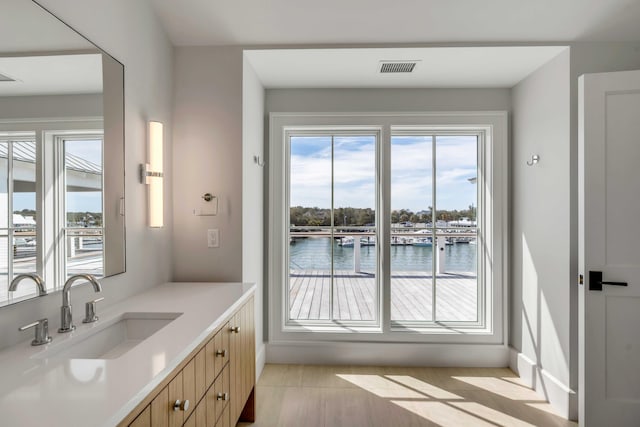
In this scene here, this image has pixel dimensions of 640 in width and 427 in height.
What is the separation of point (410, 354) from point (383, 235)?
1.11m

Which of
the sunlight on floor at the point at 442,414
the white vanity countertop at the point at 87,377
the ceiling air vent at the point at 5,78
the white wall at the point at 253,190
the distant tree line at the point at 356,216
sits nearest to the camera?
the white vanity countertop at the point at 87,377

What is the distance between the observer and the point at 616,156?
81.0 inches

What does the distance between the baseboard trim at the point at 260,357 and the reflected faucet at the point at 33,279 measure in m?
1.81

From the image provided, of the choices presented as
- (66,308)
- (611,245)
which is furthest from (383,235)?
(66,308)

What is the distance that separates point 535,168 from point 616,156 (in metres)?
0.64

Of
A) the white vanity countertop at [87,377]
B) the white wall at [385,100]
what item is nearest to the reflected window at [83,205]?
the white vanity countertop at [87,377]

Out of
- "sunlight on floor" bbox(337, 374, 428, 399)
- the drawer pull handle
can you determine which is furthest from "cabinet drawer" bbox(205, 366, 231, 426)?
"sunlight on floor" bbox(337, 374, 428, 399)

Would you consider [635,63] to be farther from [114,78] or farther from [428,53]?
[114,78]

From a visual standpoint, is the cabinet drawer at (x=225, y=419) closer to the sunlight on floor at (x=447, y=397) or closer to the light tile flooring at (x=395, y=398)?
the light tile flooring at (x=395, y=398)

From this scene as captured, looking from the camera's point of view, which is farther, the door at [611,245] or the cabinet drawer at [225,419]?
the door at [611,245]

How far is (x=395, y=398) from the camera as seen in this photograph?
2531 millimetres

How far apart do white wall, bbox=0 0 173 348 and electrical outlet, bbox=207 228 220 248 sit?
10.9 inches

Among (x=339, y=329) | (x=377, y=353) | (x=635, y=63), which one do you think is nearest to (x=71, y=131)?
(x=339, y=329)

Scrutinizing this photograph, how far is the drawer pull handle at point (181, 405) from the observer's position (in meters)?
1.15
